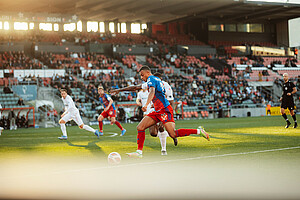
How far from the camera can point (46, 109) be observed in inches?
1229

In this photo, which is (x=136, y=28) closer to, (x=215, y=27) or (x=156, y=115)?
(x=215, y=27)

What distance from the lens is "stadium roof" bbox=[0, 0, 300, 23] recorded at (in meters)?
44.7

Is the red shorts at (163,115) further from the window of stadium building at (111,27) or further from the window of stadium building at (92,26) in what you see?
the window of stadium building at (111,27)

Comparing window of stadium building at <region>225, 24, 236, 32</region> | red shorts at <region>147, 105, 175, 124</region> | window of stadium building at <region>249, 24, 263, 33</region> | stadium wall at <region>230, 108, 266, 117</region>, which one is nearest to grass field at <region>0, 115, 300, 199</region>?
red shorts at <region>147, 105, 175, 124</region>

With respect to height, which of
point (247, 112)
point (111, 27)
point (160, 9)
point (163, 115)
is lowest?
point (247, 112)

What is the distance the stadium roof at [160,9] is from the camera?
4469 centimetres

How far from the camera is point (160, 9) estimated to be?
168 feet

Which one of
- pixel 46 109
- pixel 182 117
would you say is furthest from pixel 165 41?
pixel 46 109

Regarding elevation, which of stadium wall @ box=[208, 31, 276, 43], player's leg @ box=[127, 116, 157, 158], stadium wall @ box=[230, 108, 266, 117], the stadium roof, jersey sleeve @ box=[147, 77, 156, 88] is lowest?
stadium wall @ box=[230, 108, 266, 117]

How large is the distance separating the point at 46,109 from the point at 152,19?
30.3 m

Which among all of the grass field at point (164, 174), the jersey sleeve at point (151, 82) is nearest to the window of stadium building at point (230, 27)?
the grass field at point (164, 174)

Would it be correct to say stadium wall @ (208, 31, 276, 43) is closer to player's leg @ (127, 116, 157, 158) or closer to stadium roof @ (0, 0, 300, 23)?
stadium roof @ (0, 0, 300, 23)

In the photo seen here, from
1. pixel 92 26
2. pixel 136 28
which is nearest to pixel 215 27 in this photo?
pixel 136 28

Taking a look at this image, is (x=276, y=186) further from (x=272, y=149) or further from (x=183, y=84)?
(x=183, y=84)
